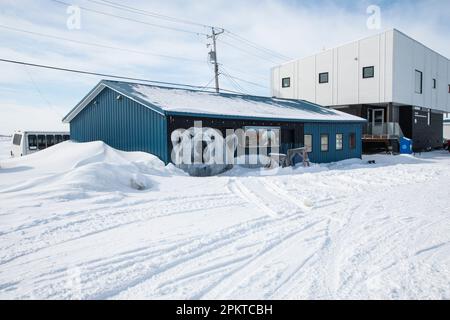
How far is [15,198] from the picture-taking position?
25.1ft

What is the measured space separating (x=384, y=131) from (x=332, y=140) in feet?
33.1

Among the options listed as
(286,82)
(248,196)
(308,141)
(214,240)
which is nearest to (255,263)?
(214,240)

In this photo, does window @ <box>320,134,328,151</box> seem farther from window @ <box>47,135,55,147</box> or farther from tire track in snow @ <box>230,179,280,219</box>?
window @ <box>47,135,55,147</box>

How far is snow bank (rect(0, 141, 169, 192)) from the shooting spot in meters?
8.93

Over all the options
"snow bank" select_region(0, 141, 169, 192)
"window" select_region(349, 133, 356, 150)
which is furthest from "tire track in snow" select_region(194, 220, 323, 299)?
"window" select_region(349, 133, 356, 150)

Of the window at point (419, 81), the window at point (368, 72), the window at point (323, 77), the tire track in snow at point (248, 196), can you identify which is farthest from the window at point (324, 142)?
the window at point (419, 81)

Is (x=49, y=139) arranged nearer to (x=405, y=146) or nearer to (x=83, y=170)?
(x=83, y=170)

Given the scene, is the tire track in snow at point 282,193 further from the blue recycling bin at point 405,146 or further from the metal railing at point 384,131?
the metal railing at point 384,131

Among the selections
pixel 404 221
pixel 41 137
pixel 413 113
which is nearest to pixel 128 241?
pixel 404 221

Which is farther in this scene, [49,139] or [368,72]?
[368,72]

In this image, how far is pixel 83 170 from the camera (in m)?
9.55

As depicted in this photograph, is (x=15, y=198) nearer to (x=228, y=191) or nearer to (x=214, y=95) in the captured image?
(x=228, y=191)

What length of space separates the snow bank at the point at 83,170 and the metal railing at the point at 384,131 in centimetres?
2101
